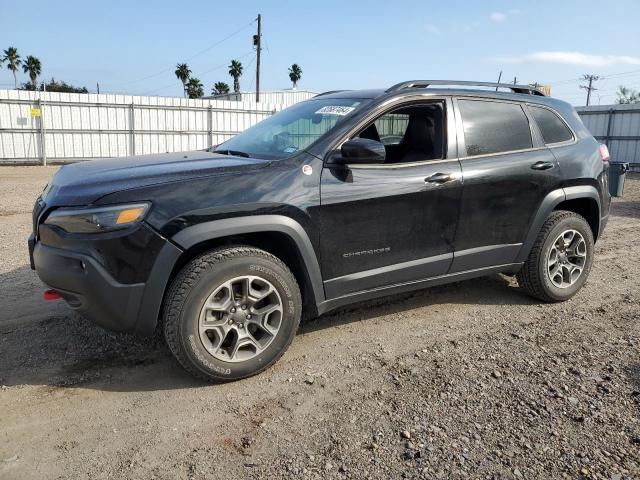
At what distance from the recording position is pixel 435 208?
12.7ft

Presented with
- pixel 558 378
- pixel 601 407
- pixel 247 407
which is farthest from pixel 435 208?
pixel 247 407

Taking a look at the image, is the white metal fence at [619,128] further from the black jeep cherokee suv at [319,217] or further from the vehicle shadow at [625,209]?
the black jeep cherokee suv at [319,217]

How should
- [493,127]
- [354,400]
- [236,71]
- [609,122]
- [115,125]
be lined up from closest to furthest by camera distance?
[354,400] → [493,127] → [609,122] → [115,125] → [236,71]

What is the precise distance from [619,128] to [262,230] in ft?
69.1

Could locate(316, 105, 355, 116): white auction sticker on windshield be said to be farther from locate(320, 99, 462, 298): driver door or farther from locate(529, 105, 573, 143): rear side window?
locate(529, 105, 573, 143): rear side window

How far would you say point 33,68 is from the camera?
61875 millimetres

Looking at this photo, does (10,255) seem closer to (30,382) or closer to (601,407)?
(30,382)

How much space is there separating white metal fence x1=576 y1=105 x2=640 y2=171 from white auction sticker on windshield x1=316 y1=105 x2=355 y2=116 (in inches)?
764

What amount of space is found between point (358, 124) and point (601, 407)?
2323 millimetres

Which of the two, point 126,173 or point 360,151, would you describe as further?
point 360,151

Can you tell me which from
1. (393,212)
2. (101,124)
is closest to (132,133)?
(101,124)

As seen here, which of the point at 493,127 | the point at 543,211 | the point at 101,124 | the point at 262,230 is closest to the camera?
the point at 262,230

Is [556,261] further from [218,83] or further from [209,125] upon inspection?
[218,83]

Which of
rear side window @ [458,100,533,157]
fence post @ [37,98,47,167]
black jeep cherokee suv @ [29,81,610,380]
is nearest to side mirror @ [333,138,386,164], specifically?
black jeep cherokee suv @ [29,81,610,380]
